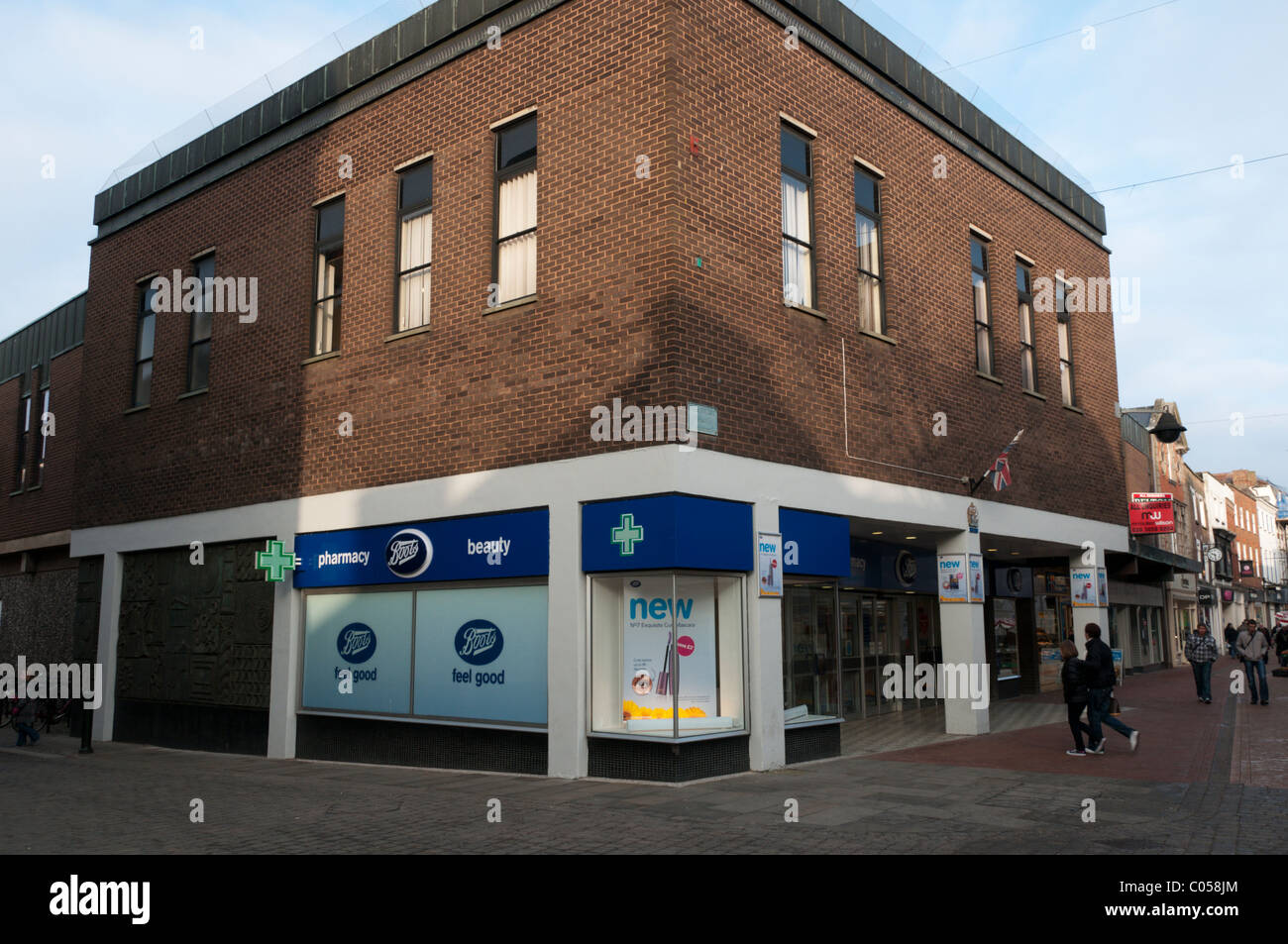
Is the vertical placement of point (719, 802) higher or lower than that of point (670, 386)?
lower

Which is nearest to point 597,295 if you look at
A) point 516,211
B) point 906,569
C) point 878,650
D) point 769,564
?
point 516,211

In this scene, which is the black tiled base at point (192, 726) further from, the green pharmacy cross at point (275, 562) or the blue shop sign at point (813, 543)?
the blue shop sign at point (813, 543)

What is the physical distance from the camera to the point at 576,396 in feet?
40.6

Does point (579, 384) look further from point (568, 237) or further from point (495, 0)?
point (495, 0)

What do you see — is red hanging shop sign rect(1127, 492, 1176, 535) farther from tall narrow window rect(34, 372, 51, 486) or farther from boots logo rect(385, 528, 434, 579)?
tall narrow window rect(34, 372, 51, 486)

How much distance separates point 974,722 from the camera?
1584cm

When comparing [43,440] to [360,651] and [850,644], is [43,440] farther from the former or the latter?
[850,644]

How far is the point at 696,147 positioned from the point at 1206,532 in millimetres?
51314

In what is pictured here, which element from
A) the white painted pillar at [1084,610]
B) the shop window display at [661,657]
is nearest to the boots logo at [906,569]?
the white painted pillar at [1084,610]

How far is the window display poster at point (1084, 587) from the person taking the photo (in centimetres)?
1989

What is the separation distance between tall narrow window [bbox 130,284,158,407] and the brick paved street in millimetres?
7436

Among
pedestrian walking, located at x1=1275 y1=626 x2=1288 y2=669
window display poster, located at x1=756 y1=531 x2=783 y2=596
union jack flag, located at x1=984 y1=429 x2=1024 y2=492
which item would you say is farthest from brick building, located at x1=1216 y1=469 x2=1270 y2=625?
window display poster, located at x1=756 y1=531 x2=783 y2=596

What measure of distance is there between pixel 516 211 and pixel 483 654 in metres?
5.66

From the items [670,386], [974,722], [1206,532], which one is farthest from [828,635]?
[1206,532]
